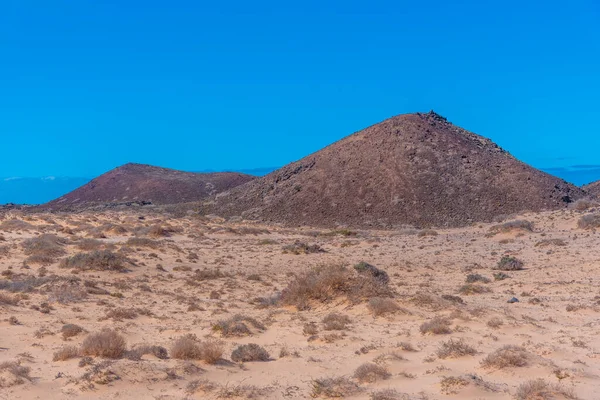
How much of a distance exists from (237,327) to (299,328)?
1.51 meters

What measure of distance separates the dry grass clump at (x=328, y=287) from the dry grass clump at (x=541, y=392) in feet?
25.1

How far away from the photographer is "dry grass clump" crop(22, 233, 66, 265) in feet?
80.1

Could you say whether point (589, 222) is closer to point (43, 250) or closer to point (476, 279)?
point (476, 279)

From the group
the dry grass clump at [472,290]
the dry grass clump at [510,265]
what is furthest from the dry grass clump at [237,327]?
the dry grass clump at [510,265]

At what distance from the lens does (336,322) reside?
488 inches

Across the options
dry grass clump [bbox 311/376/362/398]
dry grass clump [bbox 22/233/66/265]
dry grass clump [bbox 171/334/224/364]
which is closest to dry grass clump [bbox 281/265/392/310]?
dry grass clump [bbox 171/334/224/364]

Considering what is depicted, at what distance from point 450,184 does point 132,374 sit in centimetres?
5323

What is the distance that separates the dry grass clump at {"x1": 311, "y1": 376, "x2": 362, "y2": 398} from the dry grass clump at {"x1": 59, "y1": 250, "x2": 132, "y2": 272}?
1701 cm

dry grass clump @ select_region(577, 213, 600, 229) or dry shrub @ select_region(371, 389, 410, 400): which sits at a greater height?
dry grass clump @ select_region(577, 213, 600, 229)

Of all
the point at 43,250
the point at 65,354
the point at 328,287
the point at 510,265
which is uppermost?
the point at 43,250

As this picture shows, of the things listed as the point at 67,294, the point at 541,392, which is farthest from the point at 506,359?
the point at 67,294

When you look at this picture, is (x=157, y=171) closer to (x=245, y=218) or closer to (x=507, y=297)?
(x=245, y=218)

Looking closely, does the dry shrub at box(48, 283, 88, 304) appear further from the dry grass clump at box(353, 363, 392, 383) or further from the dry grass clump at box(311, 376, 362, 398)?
the dry grass clump at box(353, 363, 392, 383)

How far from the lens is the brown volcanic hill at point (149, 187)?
297ft
